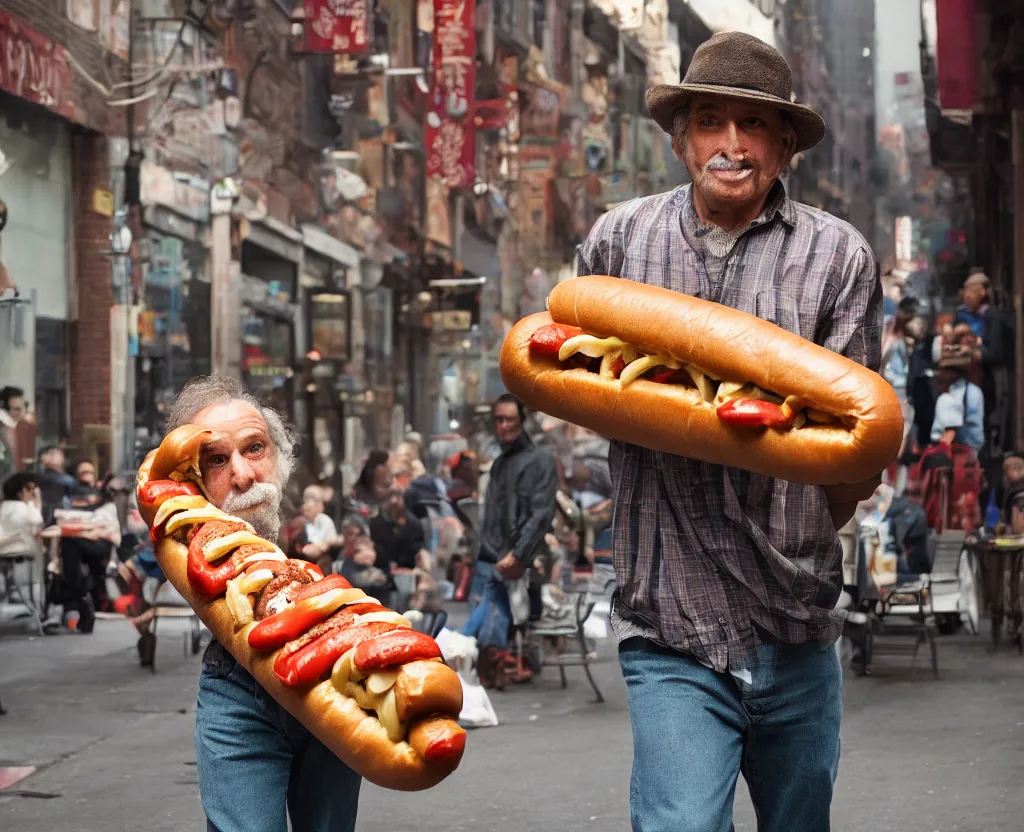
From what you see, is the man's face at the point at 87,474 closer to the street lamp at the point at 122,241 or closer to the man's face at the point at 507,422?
the street lamp at the point at 122,241

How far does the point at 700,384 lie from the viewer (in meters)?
2.91

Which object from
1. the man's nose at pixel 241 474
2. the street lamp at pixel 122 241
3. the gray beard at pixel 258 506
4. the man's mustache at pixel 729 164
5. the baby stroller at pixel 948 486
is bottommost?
the baby stroller at pixel 948 486

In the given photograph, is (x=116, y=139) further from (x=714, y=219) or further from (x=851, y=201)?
(x=714, y=219)

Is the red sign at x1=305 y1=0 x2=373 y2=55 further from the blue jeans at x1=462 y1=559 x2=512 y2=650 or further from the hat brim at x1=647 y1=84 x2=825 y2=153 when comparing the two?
the hat brim at x1=647 y1=84 x2=825 y2=153

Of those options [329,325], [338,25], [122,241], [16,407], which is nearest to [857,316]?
[16,407]

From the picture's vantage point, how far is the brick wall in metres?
13.4

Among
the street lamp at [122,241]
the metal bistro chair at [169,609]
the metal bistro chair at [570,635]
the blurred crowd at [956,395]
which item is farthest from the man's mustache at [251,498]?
the blurred crowd at [956,395]

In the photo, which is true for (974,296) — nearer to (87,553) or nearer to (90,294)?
(90,294)

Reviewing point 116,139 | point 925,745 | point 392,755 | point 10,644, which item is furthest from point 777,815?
point 116,139

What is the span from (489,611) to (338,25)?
7.97 metres

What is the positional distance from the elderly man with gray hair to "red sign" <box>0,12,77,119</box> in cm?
904

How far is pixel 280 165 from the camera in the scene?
54.3 ft

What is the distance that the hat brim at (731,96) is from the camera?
2980 millimetres

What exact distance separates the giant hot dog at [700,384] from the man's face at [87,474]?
10564 millimetres
